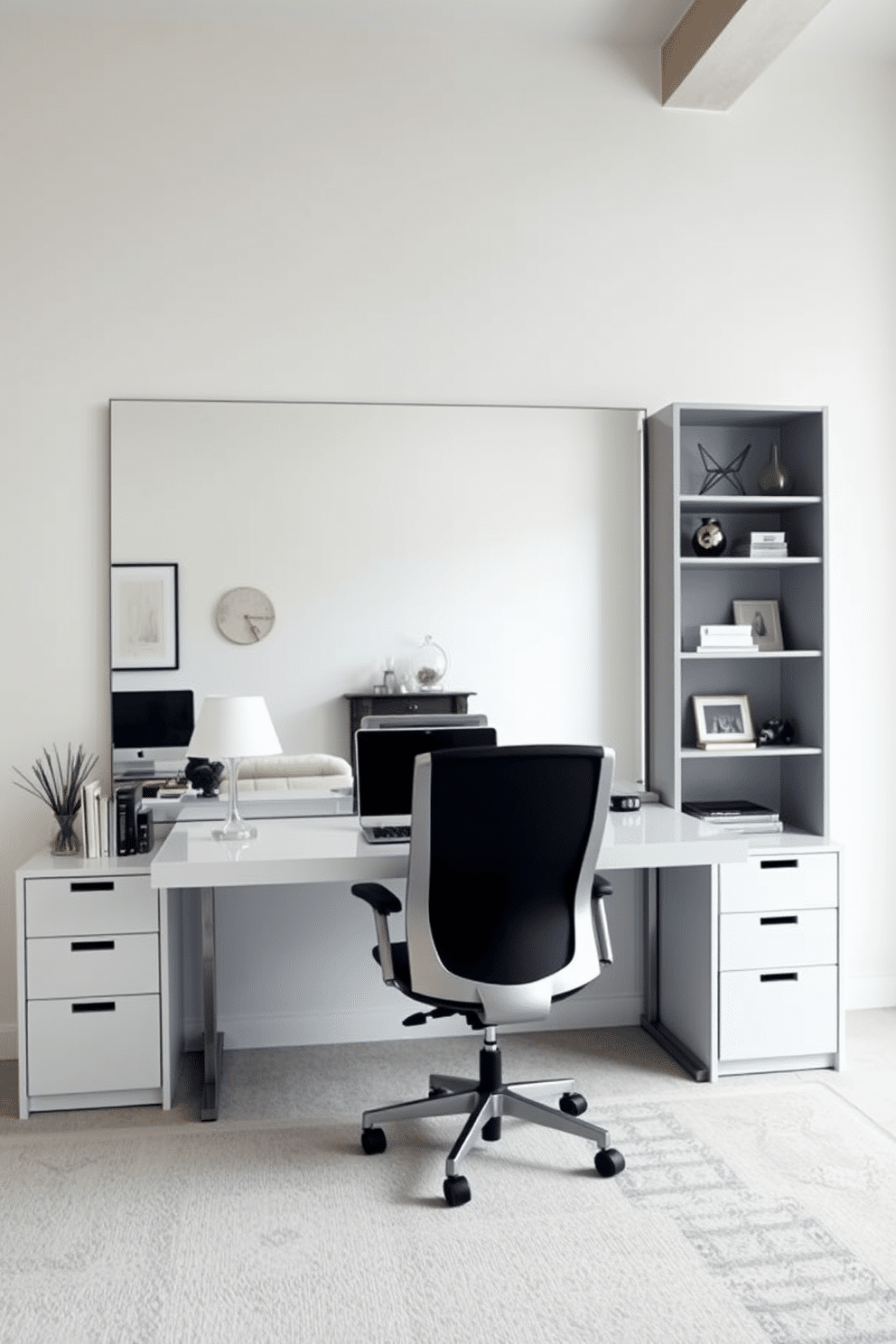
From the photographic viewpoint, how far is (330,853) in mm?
2979

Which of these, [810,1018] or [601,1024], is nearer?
[810,1018]

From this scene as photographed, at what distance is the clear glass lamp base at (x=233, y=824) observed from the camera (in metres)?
3.24

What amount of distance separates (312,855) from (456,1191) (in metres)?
0.88

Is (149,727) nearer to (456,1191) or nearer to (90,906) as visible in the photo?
(90,906)

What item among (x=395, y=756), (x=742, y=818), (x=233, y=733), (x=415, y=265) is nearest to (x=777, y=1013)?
(x=742, y=818)

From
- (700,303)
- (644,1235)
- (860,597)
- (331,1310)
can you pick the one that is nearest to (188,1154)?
(331,1310)

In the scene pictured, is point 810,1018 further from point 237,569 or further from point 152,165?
point 152,165

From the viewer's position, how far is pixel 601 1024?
3.86 m

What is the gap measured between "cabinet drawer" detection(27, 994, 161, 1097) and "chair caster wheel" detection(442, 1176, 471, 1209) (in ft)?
3.36

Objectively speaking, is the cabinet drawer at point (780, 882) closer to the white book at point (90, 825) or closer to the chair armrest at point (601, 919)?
the chair armrest at point (601, 919)

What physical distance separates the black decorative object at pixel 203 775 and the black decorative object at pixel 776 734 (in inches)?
70.9

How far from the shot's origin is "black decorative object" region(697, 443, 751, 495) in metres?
3.84

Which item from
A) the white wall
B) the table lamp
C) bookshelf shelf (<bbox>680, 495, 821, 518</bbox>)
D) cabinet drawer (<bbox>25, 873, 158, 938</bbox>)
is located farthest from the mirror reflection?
cabinet drawer (<bbox>25, 873, 158, 938</bbox>)

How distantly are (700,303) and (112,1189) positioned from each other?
127 inches
